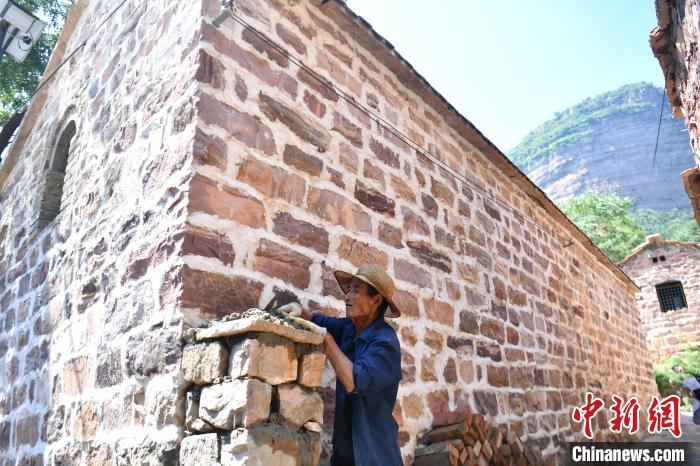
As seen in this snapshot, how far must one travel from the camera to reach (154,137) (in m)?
2.66

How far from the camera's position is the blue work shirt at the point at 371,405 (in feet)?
6.47

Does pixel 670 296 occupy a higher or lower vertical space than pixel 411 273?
higher

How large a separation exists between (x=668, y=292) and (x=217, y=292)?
17800mm

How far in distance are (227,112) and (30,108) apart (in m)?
3.47

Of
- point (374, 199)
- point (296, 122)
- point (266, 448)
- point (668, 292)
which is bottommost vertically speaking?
point (266, 448)

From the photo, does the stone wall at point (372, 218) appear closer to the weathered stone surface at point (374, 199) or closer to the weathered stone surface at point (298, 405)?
the weathered stone surface at point (374, 199)

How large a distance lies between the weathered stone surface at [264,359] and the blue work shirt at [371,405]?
10.5 inches

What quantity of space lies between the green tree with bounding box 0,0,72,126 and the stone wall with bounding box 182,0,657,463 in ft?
27.7

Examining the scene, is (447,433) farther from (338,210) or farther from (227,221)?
(227,221)

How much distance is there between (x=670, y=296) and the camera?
632 inches

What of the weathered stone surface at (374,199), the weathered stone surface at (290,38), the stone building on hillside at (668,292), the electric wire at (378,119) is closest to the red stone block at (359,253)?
the weathered stone surface at (374,199)

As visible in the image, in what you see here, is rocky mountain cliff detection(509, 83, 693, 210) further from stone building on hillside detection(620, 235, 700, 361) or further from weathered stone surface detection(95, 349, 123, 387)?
weathered stone surface detection(95, 349, 123, 387)

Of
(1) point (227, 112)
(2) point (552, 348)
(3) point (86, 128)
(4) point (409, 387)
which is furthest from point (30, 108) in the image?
(2) point (552, 348)
